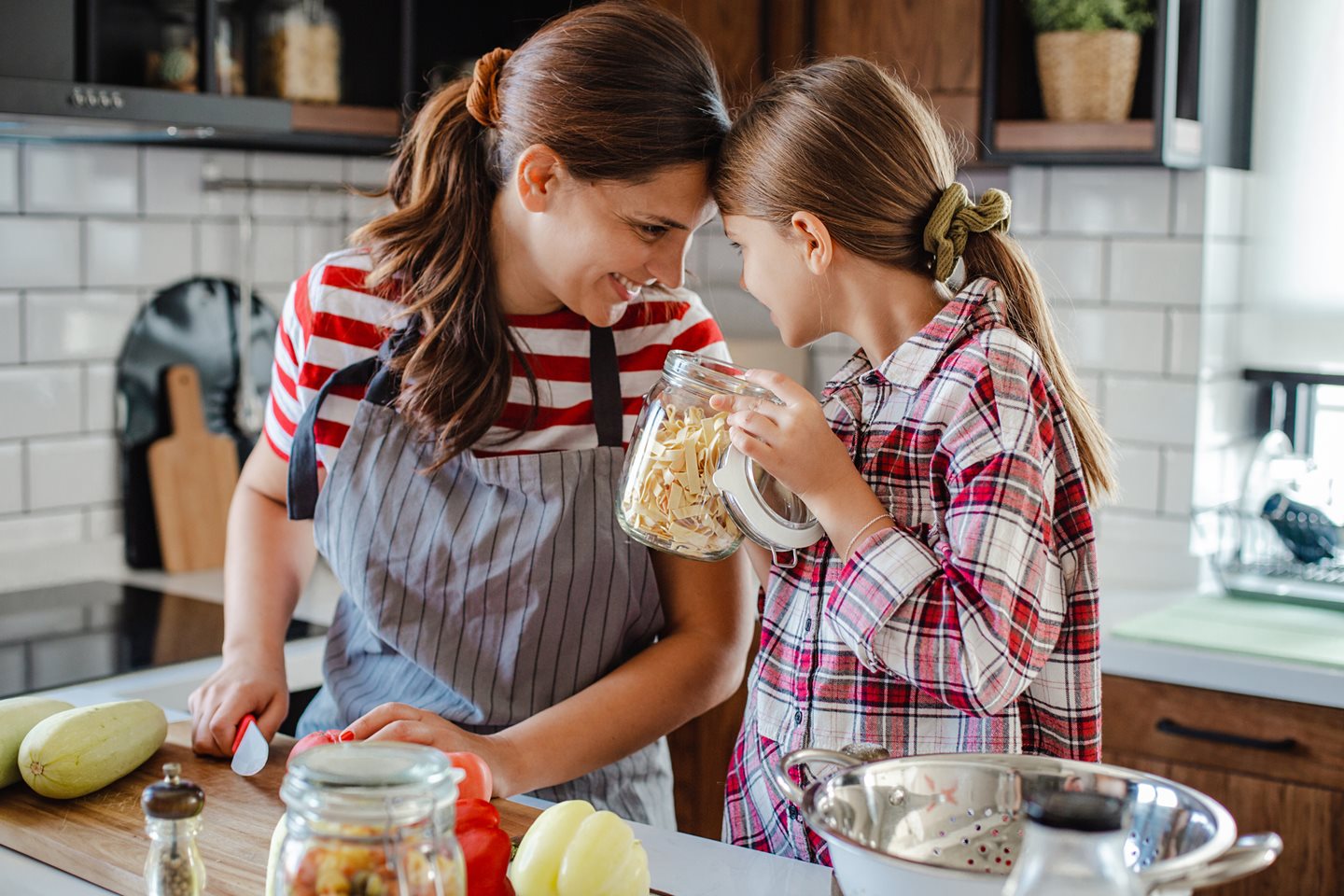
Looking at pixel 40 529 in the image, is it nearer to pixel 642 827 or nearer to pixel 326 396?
pixel 326 396

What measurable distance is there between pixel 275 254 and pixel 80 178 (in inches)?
15.9

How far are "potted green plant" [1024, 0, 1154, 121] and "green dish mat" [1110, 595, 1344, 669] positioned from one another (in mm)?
828

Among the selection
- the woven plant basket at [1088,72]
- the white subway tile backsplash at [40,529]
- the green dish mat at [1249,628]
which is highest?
the woven plant basket at [1088,72]

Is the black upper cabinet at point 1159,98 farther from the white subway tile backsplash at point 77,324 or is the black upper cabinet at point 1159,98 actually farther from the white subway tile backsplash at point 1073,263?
the white subway tile backsplash at point 77,324

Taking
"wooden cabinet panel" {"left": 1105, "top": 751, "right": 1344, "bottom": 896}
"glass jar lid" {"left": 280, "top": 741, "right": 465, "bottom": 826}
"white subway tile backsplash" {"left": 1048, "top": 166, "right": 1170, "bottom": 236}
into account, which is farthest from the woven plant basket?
"glass jar lid" {"left": 280, "top": 741, "right": 465, "bottom": 826}

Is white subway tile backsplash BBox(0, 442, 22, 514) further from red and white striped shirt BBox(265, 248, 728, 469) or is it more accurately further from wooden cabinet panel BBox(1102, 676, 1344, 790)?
wooden cabinet panel BBox(1102, 676, 1344, 790)

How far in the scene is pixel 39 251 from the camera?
2.33 m

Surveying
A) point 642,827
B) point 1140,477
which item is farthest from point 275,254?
point 642,827

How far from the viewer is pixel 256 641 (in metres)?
1.50

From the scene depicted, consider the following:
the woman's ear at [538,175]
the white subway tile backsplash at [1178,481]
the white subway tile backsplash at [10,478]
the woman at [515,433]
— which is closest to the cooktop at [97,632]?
the white subway tile backsplash at [10,478]

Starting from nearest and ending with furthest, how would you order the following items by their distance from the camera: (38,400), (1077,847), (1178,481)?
(1077,847) < (38,400) < (1178,481)

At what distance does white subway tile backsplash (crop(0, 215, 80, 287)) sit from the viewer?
7.48 feet

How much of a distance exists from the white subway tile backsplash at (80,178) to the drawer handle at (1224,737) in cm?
186

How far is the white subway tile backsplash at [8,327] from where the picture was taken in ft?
7.51
